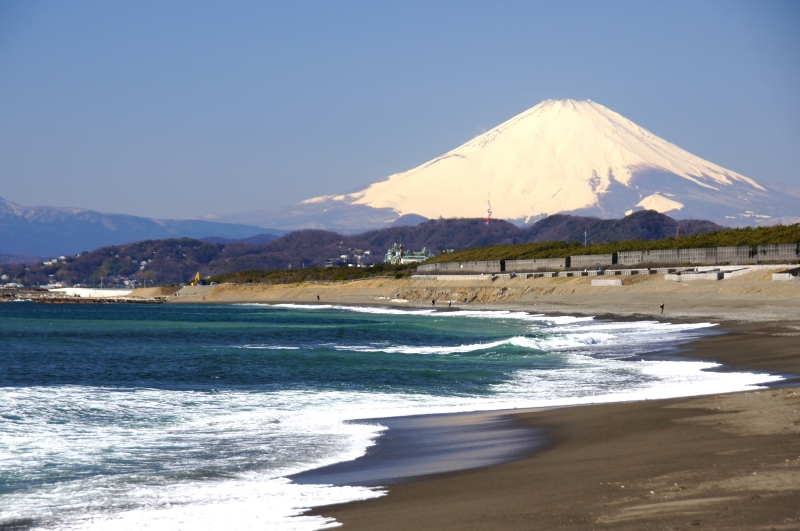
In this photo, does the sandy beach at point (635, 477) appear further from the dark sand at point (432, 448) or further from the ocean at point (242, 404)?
the ocean at point (242, 404)

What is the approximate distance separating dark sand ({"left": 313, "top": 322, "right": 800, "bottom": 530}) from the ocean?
1.07m

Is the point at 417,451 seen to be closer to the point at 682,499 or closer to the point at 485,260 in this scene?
the point at 682,499

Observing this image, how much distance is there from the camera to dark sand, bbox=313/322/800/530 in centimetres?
705

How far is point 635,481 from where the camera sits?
842 cm

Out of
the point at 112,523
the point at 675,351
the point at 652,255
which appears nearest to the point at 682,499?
the point at 112,523

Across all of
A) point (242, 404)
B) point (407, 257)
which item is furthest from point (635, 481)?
point (407, 257)

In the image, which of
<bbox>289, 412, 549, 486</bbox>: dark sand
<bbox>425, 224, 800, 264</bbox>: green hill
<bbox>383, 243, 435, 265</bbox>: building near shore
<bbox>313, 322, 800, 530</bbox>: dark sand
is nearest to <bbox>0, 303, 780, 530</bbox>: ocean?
<bbox>289, 412, 549, 486</bbox>: dark sand

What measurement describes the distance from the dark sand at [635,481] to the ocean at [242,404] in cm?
107

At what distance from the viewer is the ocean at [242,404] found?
9.22 metres

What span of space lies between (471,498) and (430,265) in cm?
11296

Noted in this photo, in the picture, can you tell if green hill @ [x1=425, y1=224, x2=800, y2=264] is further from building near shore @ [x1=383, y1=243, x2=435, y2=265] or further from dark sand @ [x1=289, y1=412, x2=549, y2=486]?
dark sand @ [x1=289, y1=412, x2=549, y2=486]

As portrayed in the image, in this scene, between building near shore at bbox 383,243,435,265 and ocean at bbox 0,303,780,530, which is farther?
building near shore at bbox 383,243,435,265

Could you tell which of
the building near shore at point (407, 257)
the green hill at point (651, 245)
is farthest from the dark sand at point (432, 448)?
the building near shore at point (407, 257)

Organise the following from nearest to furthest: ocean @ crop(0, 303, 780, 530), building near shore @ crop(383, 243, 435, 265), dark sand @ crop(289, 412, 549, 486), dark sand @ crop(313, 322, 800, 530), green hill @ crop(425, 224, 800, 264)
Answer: dark sand @ crop(313, 322, 800, 530) → ocean @ crop(0, 303, 780, 530) → dark sand @ crop(289, 412, 549, 486) → green hill @ crop(425, 224, 800, 264) → building near shore @ crop(383, 243, 435, 265)
